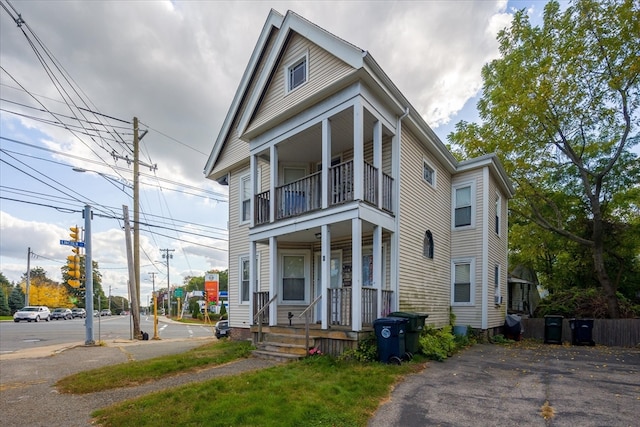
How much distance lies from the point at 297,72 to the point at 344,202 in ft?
15.2

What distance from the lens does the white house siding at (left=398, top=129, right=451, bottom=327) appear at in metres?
10.6

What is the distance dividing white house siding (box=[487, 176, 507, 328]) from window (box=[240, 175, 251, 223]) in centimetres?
895

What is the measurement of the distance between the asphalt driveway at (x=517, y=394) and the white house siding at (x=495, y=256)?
428cm

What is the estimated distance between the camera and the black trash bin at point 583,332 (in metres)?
12.9

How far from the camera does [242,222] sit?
14.5 meters

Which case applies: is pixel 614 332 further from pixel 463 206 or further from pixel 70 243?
pixel 70 243

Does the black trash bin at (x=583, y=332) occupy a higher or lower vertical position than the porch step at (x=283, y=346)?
lower

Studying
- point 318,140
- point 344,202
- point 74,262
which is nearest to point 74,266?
point 74,262

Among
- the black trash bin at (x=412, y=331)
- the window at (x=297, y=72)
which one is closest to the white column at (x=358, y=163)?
the window at (x=297, y=72)

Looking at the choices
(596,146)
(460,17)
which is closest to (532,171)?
(596,146)

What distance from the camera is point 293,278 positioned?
40.7 ft

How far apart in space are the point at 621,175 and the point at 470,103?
8.33 metres

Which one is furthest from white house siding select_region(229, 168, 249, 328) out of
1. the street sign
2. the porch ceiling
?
the street sign

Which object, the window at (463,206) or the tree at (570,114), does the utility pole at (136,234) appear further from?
the tree at (570,114)
